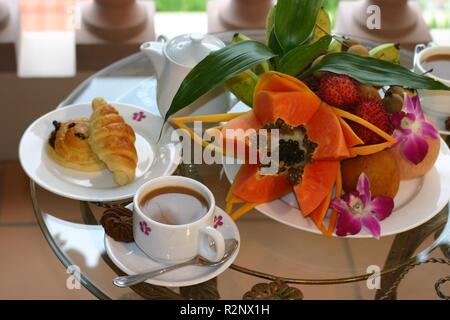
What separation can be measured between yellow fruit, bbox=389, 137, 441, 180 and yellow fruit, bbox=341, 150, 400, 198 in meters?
0.03

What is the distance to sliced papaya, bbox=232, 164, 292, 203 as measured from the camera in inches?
40.4

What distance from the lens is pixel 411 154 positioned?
1063mm

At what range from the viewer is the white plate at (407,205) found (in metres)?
1.02

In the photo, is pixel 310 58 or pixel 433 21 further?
pixel 433 21

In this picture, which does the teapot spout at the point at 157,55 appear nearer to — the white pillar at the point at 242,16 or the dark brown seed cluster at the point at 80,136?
the dark brown seed cluster at the point at 80,136

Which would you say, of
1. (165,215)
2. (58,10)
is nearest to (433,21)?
(58,10)

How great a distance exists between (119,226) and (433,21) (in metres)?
1.38

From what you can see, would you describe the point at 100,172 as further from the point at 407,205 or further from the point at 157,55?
the point at 407,205

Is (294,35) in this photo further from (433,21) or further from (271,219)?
(433,21)

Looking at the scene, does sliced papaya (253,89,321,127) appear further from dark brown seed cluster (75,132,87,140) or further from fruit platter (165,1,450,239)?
dark brown seed cluster (75,132,87,140)

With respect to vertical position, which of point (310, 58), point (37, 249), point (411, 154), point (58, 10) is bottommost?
point (37, 249)

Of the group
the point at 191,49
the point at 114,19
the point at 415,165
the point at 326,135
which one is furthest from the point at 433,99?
the point at 114,19

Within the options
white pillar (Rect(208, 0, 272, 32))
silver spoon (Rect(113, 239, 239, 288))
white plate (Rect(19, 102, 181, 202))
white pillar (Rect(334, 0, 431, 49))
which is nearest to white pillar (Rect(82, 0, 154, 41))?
white pillar (Rect(208, 0, 272, 32))

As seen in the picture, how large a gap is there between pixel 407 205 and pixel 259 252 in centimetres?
22
